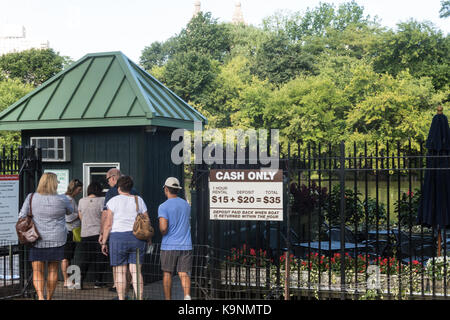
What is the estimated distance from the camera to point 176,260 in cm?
724

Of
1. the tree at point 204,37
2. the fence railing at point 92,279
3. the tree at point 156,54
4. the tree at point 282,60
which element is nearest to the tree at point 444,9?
the tree at point 282,60

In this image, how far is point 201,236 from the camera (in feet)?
27.3

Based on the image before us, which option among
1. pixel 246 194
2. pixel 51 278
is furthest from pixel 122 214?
pixel 246 194

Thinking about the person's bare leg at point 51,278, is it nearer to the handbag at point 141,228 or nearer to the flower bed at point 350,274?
Answer: the handbag at point 141,228

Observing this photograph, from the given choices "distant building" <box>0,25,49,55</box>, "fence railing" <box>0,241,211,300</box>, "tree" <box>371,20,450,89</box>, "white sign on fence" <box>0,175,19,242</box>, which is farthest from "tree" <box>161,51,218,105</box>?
"distant building" <box>0,25,49,55</box>

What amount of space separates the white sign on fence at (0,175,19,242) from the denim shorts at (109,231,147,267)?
212 centimetres

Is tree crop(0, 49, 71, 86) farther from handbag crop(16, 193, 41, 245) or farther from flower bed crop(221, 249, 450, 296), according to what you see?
flower bed crop(221, 249, 450, 296)

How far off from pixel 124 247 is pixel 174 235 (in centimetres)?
71

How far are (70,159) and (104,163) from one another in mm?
724

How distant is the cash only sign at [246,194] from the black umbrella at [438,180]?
2440 millimetres

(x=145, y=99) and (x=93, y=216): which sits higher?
(x=145, y=99)

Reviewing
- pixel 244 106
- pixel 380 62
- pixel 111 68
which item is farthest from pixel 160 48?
pixel 111 68

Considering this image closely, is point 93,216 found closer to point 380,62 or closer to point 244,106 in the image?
point 244,106

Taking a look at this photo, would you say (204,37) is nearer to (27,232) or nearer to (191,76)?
(191,76)
